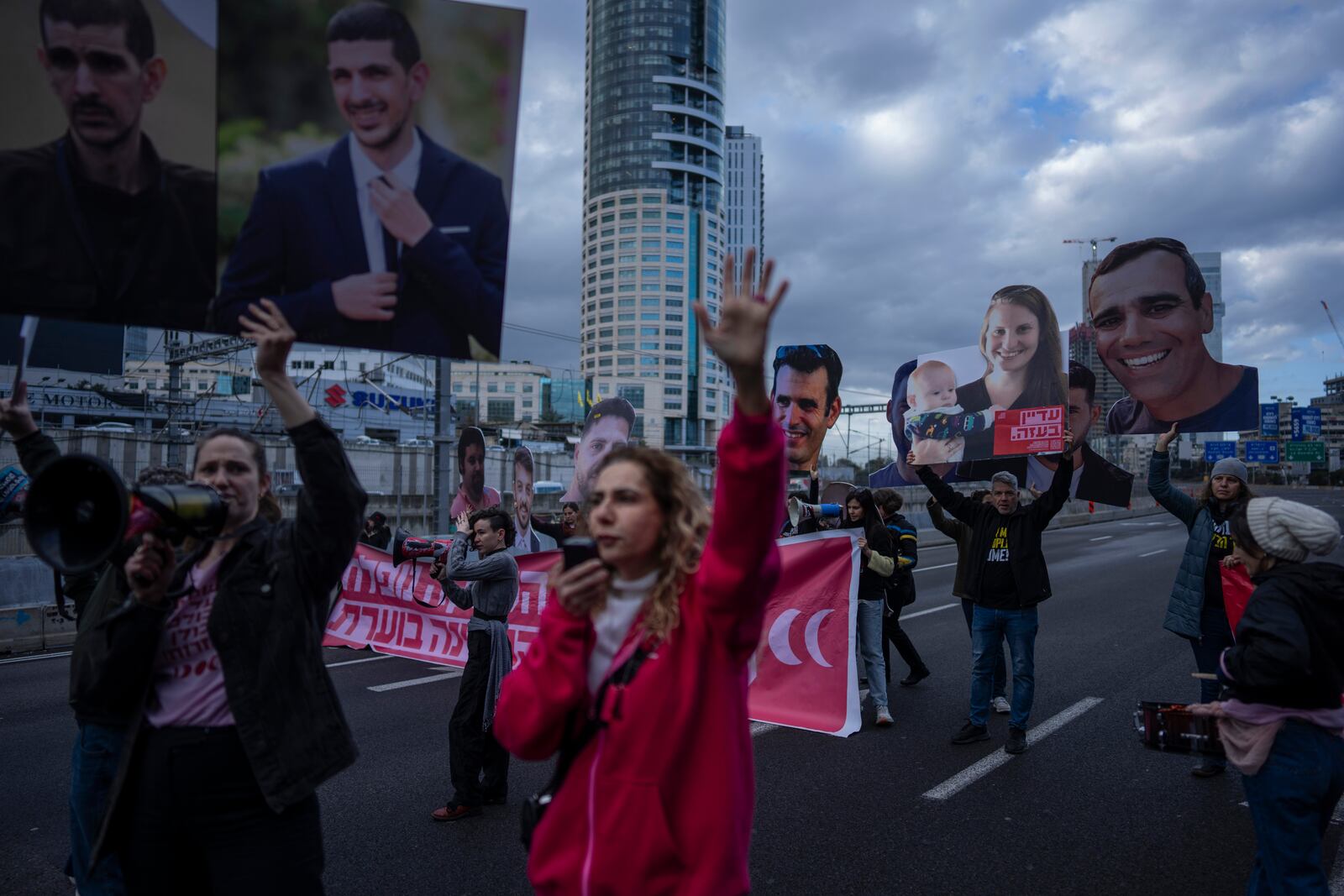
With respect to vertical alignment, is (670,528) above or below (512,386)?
below

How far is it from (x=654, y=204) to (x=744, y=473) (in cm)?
14238

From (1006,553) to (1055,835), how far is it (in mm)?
2186

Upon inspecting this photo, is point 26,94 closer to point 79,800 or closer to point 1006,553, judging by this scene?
point 79,800

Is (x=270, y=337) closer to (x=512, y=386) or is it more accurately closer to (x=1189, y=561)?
(x=1189, y=561)

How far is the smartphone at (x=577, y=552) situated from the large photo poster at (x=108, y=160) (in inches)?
57.8

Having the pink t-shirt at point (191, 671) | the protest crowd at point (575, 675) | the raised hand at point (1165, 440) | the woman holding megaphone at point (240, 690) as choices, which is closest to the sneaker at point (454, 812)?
the protest crowd at point (575, 675)

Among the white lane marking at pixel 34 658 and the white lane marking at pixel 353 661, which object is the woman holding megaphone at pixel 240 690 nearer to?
the white lane marking at pixel 353 661

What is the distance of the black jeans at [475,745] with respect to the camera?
16.6 ft

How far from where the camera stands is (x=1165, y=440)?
6.21 metres

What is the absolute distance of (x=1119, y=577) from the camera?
17328 mm

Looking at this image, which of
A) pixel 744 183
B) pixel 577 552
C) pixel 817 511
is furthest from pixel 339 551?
pixel 744 183

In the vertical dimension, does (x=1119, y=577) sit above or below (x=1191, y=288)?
below

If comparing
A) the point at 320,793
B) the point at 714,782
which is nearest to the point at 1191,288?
the point at 714,782

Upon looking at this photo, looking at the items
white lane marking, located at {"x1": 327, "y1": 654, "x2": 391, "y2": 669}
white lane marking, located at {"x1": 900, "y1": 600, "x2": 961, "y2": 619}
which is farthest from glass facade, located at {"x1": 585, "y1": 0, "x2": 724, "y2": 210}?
white lane marking, located at {"x1": 327, "y1": 654, "x2": 391, "y2": 669}
